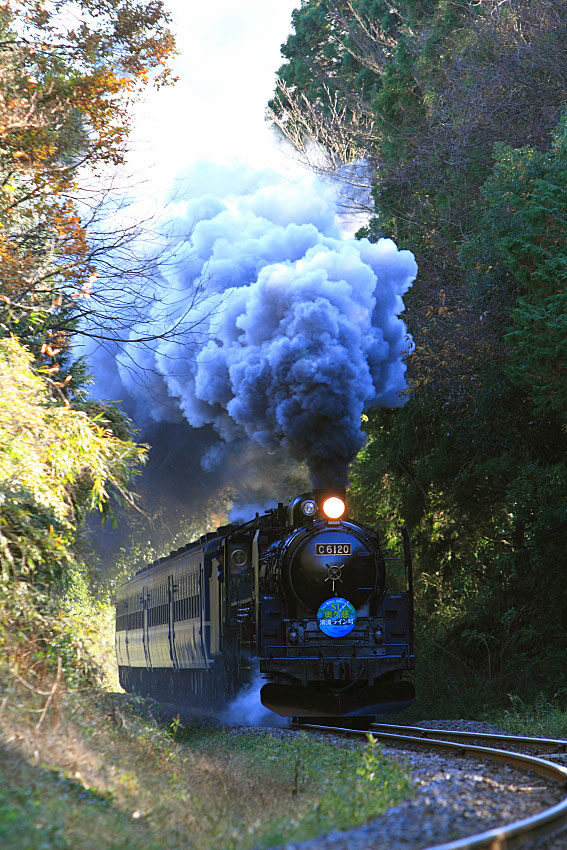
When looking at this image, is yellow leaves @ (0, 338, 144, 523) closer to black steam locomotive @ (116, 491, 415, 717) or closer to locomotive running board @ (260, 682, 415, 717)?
black steam locomotive @ (116, 491, 415, 717)

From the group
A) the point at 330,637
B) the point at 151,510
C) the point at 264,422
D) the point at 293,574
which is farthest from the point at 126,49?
the point at 151,510

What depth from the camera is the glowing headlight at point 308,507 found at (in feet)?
43.0

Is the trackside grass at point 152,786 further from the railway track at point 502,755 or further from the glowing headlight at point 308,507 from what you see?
the glowing headlight at point 308,507

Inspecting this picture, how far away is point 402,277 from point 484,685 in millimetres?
8016

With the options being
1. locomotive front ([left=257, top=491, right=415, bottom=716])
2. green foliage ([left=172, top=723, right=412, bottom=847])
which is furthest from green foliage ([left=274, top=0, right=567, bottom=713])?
green foliage ([left=172, top=723, right=412, bottom=847])

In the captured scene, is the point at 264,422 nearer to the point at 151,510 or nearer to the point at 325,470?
the point at 325,470

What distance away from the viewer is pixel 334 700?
12.9m

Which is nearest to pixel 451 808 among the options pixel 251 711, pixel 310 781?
pixel 310 781

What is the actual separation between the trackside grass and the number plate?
8.92ft

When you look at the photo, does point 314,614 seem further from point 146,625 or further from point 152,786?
point 146,625

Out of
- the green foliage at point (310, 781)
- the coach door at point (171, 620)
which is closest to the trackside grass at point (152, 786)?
the green foliage at point (310, 781)

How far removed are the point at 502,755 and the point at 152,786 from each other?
3814mm

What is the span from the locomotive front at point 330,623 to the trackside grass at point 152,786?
1.78m

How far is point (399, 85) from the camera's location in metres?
27.8
